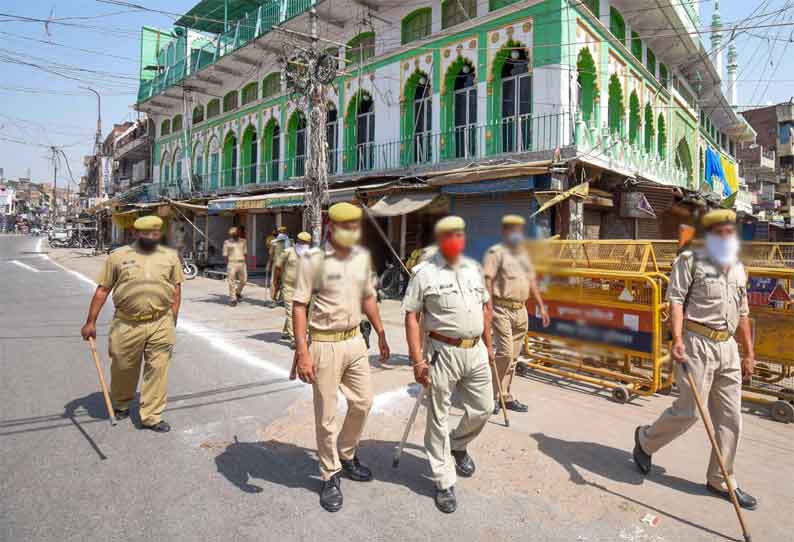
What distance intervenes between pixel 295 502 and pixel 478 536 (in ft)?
3.67

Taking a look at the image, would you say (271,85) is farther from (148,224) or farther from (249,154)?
(148,224)

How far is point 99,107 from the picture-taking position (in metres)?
45.7

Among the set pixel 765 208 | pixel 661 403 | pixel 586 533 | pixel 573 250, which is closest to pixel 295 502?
pixel 586 533

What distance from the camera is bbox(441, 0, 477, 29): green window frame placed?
13430 mm

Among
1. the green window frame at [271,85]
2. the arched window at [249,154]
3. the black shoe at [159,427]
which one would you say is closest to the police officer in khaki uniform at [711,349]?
the black shoe at [159,427]

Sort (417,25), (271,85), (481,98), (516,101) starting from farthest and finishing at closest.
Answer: (271,85) → (417,25) → (481,98) → (516,101)

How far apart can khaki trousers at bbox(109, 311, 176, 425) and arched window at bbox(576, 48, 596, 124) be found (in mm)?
11365

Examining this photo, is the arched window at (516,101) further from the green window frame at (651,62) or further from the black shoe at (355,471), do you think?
the black shoe at (355,471)

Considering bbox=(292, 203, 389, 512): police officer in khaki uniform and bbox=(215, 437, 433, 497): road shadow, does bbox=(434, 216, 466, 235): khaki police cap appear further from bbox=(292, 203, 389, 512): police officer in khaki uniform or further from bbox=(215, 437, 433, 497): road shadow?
bbox=(215, 437, 433, 497): road shadow

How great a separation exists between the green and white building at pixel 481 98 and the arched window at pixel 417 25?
38 mm

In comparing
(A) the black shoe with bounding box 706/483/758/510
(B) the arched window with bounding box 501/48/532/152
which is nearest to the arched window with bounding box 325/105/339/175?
(B) the arched window with bounding box 501/48/532/152

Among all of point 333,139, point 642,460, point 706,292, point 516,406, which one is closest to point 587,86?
point 333,139

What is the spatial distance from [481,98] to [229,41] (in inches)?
562

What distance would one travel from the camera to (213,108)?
25406 mm
